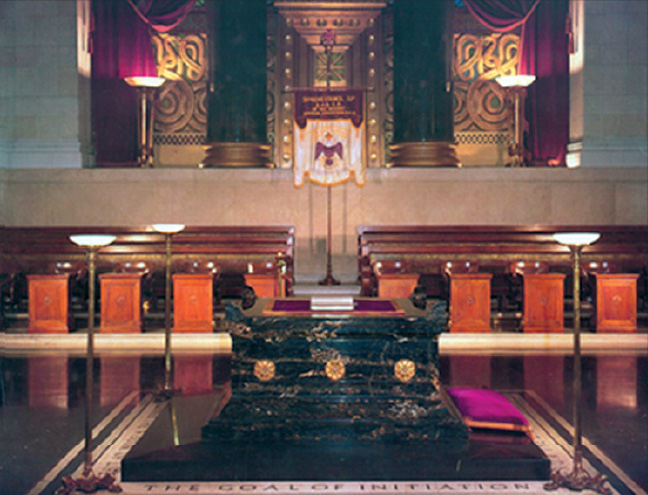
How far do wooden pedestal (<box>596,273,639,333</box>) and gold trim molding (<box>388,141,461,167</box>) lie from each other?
4289 millimetres

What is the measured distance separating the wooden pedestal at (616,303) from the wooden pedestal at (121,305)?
435 centimetres

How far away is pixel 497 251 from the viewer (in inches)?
369

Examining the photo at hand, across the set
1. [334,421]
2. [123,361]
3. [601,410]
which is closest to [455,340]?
[601,410]

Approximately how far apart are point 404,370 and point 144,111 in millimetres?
8404

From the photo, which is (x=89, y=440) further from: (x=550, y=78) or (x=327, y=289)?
(x=550, y=78)

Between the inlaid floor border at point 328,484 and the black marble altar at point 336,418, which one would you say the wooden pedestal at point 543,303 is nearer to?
the inlaid floor border at point 328,484

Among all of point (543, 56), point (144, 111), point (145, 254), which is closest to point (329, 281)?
point (145, 254)

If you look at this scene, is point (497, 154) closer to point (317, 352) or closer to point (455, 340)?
point (455, 340)

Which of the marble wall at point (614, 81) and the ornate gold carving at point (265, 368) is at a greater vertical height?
the marble wall at point (614, 81)

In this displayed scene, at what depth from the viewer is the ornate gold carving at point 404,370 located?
4.60 m

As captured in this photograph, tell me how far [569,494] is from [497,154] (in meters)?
10.8

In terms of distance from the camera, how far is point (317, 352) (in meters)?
4.63

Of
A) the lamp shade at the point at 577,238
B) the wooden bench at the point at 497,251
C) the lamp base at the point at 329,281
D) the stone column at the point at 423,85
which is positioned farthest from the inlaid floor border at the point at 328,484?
the stone column at the point at 423,85

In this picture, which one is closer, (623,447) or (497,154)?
(623,447)
